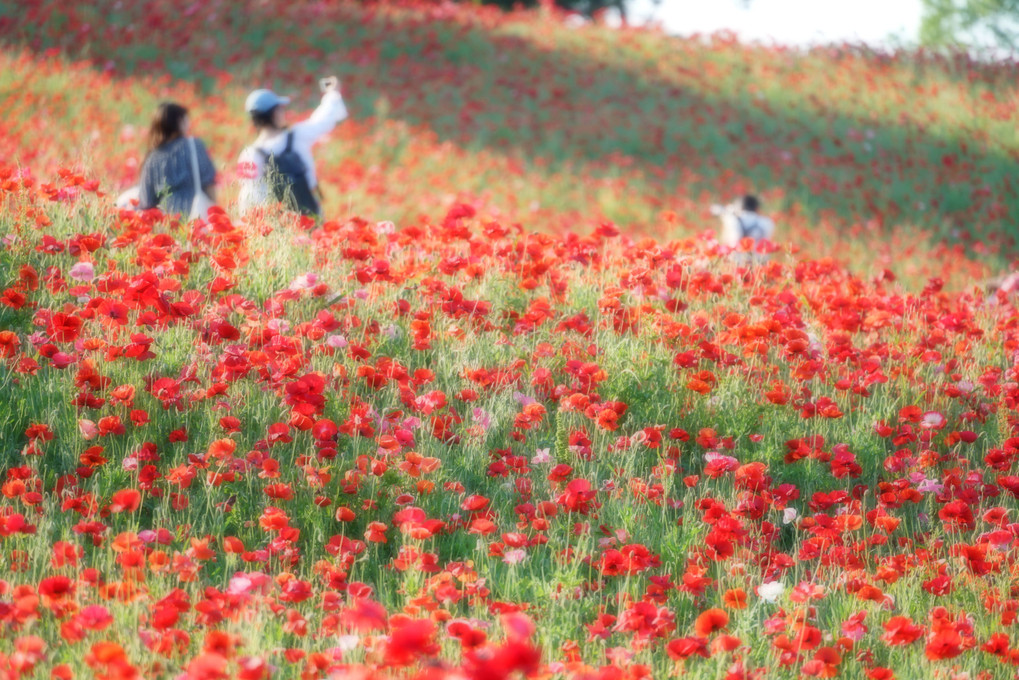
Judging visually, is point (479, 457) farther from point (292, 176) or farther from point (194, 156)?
point (194, 156)

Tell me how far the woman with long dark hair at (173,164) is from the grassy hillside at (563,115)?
2.90m

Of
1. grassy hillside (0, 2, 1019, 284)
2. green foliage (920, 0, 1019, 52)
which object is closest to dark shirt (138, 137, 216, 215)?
grassy hillside (0, 2, 1019, 284)

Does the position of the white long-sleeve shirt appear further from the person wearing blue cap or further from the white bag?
the white bag

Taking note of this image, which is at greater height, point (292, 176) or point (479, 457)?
point (292, 176)

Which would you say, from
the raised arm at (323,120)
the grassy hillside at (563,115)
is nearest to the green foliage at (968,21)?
the grassy hillside at (563,115)

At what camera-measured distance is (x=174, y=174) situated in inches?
245

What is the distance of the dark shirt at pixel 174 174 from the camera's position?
6.21 m

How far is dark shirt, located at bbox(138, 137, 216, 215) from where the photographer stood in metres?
6.21

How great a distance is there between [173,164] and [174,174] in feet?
0.22

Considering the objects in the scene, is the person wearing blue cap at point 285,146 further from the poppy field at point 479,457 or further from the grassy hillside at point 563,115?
the grassy hillside at point 563,115

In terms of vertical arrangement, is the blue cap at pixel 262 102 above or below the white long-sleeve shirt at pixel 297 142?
above

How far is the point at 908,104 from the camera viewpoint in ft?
54.6

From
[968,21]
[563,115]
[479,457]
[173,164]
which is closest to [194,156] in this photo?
[173,164]

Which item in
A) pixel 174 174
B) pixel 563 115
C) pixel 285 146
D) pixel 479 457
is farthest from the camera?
pixel 563 115
